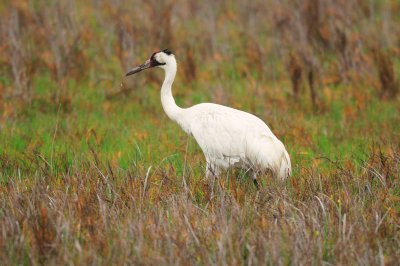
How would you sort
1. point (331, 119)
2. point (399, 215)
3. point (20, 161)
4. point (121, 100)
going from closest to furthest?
point (399, 215) < point (20, 161) < point (331, 119) < point (121, 100)

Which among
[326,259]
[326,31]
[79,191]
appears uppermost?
[326,31]

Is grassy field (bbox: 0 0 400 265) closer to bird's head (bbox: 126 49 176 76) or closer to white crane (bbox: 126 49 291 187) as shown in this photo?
white crane (bbox: 126 49 291 187)

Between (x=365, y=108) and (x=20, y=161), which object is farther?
(x=365, y=108)

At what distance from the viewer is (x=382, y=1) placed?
14008mm

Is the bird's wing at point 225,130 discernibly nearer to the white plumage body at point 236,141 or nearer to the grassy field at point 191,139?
the white plumage body at point 236,141

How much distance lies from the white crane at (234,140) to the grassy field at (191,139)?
163mm

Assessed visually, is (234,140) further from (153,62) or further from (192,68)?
(192,68)

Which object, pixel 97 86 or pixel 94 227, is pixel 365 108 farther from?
pixel 94 227

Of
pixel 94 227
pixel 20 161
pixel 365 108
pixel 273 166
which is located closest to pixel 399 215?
pixel 273 166

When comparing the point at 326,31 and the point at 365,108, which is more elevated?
the point at 326,31

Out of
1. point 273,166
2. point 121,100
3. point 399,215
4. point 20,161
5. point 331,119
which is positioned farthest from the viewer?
point 121,100

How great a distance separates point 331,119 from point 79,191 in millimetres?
4129

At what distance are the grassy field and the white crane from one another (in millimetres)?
163

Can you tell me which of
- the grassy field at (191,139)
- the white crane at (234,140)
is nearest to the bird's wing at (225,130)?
the white crane at (234,140)
